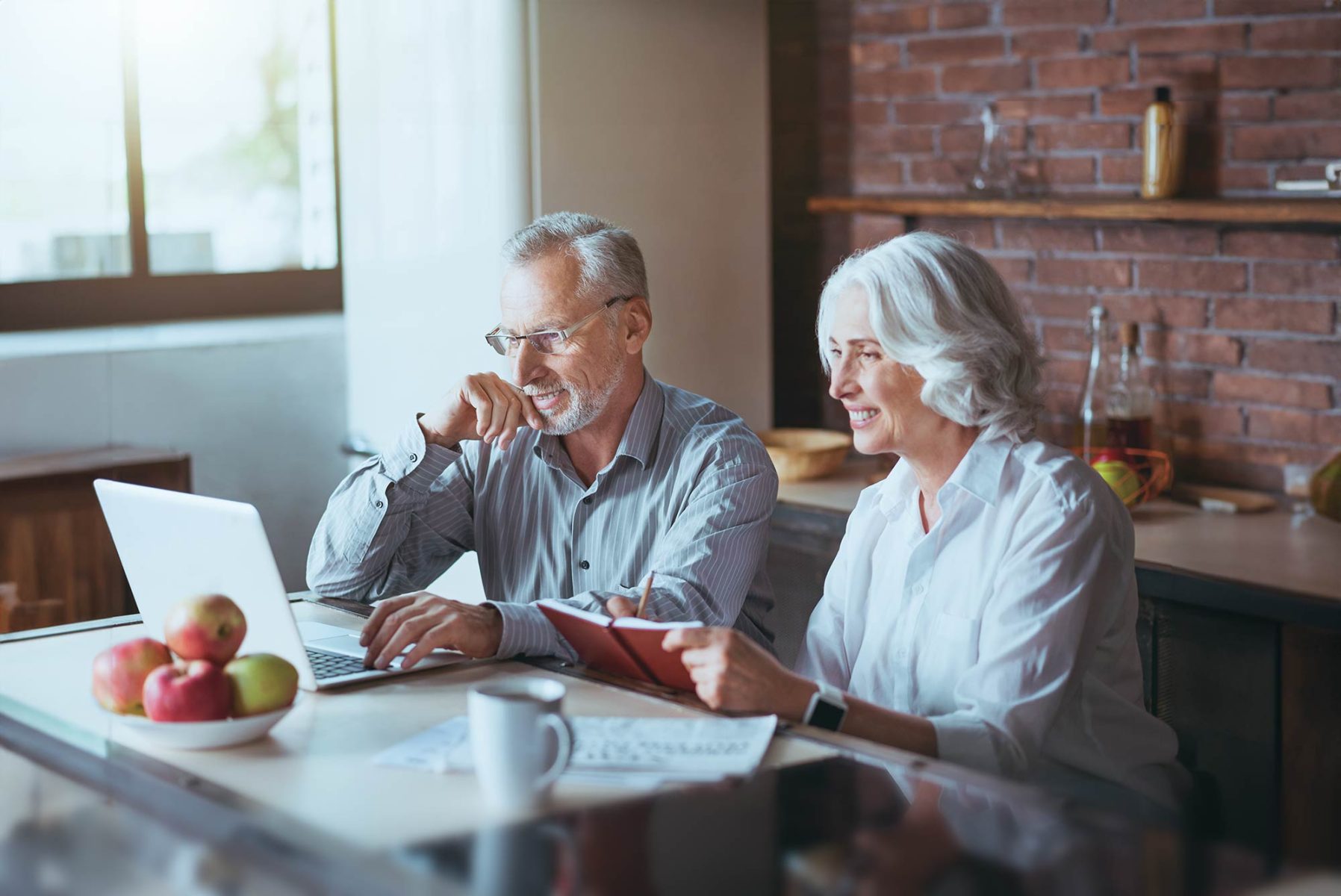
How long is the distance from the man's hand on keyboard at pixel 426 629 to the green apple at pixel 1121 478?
4.75ft

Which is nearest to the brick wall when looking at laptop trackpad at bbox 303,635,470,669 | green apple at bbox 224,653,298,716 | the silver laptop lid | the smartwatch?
the smartwatch

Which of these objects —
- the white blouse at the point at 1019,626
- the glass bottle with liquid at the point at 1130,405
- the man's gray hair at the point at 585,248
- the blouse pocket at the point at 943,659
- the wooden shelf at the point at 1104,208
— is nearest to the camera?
the white blouse at the point at 1019,626

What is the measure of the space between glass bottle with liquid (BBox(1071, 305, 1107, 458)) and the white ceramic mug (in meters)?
2.08

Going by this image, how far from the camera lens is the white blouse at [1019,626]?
5.99ft

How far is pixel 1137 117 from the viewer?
3.26m

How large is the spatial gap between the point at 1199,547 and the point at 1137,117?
3.40 feet

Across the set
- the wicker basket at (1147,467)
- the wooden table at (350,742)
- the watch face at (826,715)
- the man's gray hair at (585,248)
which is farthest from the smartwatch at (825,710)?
the wicker basket at (1147,467)

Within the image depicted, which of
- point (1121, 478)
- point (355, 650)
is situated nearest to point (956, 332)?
point (355, 650)

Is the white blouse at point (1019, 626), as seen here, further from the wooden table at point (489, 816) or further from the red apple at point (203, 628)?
the red apple at point (203, 628)

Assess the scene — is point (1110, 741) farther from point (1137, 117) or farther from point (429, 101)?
point (429, 101)

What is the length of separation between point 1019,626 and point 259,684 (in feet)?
2.88

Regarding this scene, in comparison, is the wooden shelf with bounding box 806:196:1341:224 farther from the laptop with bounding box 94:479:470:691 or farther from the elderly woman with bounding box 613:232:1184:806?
the laptop with bounding box 94:479:470:691

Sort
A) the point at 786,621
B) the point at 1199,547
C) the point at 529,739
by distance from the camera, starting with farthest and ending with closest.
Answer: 1. the point at 786,621
2. the point at 1199,547
3. the point at 529,739

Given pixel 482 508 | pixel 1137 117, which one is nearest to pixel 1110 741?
pixel 482 508
